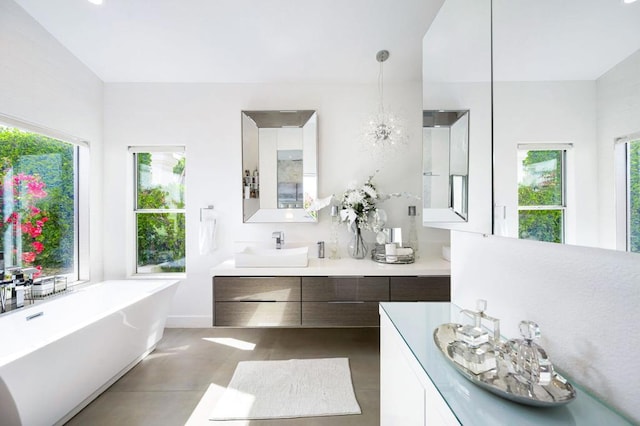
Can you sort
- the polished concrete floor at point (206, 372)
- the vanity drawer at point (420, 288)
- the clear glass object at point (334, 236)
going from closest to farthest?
Result: the polished concrete floor at point (206, 372) < the vanity drawer at point (420, 288) < the clear glass object at point (334, 236)

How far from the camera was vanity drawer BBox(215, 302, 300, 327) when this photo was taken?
7.41 feet

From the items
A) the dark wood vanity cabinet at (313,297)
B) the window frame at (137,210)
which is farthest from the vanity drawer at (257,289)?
the window frame at (137,210)

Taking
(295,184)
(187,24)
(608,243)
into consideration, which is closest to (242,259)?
(295,184)

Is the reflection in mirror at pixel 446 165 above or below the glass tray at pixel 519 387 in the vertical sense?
above

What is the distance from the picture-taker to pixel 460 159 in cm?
110

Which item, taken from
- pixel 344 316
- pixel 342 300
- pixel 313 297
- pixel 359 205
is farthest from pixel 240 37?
pixel 344 316

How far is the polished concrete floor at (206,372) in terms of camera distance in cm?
176

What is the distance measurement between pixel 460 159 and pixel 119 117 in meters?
3.40

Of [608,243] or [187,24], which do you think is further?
[187,24]

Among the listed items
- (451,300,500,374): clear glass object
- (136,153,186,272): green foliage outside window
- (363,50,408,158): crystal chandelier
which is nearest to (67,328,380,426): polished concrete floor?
(136,153,186,272): green foliage outside window

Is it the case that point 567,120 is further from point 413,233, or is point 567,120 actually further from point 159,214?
point 159,214

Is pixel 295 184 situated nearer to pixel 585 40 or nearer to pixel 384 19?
pixel 384 19

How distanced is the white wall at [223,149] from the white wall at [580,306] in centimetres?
194

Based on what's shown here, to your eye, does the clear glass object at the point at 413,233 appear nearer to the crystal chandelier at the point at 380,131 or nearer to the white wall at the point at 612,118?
the crystal chandelier at the point at 380,131
